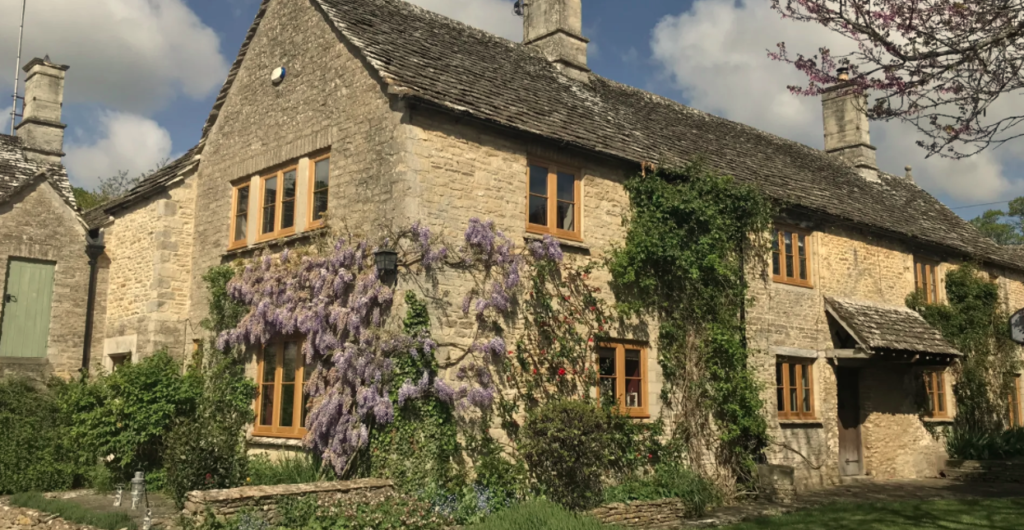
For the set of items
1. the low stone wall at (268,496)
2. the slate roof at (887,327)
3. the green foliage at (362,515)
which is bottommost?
the green foliage at (362,515)

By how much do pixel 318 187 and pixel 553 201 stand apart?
3635mm

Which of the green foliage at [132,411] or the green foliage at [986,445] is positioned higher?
the green foliage at [132,411]

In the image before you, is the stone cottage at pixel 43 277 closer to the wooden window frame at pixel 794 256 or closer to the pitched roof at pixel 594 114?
the pitched roof at pixel 594 114

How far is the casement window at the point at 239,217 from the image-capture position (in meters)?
14.3

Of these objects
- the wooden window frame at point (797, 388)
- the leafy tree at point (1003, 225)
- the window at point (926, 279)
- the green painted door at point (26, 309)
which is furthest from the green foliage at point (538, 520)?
the leafy tree at point (1003, 225)

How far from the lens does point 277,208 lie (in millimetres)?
13625

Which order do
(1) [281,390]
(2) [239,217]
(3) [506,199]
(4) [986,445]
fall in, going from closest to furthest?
1. (3) [506,199]
2. (1) [281,390]
3. (2) [239,217]
4. (4) [986,445]

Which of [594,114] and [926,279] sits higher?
[594,114]

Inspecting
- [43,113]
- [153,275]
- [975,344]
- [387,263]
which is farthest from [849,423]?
[43,113]

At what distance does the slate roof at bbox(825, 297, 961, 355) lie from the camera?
16344mm

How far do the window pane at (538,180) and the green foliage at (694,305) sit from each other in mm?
1676

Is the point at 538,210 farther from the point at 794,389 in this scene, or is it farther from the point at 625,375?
the point at 794,389

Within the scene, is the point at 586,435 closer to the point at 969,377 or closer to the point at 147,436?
the point at 147,436

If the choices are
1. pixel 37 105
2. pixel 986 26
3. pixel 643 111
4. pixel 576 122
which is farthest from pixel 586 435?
pixel 37 105
